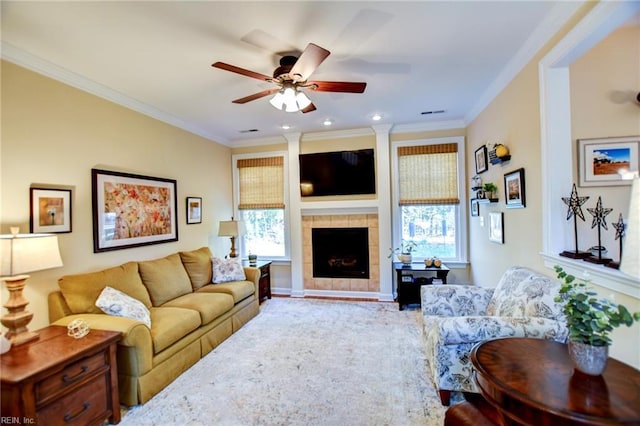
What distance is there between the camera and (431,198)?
4715mm

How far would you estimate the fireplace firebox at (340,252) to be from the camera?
500cm

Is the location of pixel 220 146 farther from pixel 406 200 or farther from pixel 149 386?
pixel 149 386

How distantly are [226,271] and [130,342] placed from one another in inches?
74.1

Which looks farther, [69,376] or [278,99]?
[278,99]

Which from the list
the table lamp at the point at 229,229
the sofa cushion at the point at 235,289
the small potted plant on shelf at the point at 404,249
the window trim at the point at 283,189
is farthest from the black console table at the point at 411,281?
the table lamp at the point at 229,229

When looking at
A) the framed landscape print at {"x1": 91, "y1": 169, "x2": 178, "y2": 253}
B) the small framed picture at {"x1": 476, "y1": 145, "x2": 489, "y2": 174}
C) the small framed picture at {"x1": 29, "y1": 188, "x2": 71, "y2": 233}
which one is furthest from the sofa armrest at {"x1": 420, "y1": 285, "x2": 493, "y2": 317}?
the small framed picture at {"x1": 29, "y1": 188, "x2": 71, "y2": 233}

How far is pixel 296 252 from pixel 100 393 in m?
3.34

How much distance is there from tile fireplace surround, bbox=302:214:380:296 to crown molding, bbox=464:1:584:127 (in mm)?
2455

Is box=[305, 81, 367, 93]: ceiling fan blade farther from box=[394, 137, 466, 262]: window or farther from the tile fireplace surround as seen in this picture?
the tile fireplace surround

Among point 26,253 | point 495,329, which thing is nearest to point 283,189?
point 26,253

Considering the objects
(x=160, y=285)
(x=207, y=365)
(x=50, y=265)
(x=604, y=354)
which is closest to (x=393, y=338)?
(x=207, y=365)

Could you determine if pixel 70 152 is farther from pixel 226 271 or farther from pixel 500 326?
pixel 500 326

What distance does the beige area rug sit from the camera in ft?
7.04

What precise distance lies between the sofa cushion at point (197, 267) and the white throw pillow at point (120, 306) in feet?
4.08
